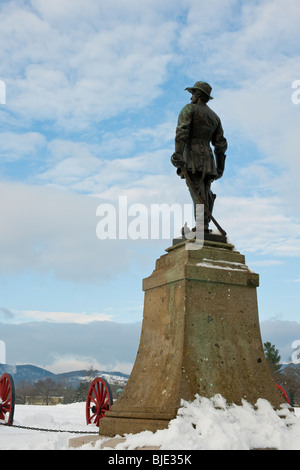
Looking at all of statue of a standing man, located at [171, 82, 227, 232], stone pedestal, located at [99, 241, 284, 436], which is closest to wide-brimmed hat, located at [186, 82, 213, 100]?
statue of a standing man, located at [171, 82, 227, 232]

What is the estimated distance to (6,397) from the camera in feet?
46.0

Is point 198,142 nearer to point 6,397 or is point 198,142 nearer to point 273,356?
point 6,397

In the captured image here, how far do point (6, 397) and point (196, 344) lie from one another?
1007cm

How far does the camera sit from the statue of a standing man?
22.3ft

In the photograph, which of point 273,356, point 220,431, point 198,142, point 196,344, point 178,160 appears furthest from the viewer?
point 273,356

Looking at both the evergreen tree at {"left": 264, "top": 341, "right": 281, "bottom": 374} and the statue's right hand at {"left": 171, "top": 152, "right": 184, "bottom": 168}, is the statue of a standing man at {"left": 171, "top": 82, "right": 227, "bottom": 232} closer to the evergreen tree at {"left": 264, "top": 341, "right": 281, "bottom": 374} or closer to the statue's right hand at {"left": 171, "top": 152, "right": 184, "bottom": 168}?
the statue's right hand at {"left": 171, "top": 152, "right": 184, "bottom": 168}

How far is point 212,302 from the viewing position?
600cm

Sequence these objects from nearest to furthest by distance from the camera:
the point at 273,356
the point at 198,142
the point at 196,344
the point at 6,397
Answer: the point at 196,344 → the point at 198,142 → the point at 6,397 → the point at 273,356

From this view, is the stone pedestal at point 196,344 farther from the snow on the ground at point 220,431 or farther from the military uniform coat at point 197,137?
the military uniform coat at point 197,137

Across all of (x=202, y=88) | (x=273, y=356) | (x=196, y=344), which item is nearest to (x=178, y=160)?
(x=202, y=88)
